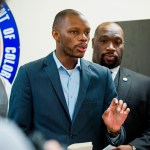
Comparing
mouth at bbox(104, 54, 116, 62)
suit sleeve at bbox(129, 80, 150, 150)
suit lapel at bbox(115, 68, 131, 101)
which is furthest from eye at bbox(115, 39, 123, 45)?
suit sleeve at bbox(129, 80, 150, 150)

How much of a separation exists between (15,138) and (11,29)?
2.44 m

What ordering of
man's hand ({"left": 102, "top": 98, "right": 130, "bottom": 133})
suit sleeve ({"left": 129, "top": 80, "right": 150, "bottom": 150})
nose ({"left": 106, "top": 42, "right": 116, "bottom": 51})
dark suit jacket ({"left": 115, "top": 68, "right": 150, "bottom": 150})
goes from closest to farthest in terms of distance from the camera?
man's hand ({"left": 102, "top": 98, "right": 130, "bottom": 133}), suit sleeve ({"left": 129, "top": 80, "right": 150, "bottom": 150}), dark suit jacket ({"left": 115, "top": 68, "right": 150, "bottom": 150}), nose ({"left": 106, "top": 42, "right": 116, "bottom": 51})

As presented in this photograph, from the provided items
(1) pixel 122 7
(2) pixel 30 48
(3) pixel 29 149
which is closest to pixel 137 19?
(1) pixel 122 7

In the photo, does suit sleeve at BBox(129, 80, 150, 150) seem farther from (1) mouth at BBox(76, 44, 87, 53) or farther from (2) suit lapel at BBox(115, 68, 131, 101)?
(1) mouth at BBox(76, 44, 87, 53)

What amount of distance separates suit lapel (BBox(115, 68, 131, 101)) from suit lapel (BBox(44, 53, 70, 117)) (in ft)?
1.89

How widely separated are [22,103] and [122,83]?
79cm

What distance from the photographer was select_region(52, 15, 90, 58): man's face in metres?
1.53

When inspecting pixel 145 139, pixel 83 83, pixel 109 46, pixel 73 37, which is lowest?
pixel 145 139

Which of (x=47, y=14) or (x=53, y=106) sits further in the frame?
(x=47, y=14)

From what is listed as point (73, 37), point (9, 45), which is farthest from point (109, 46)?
point (9, 45)

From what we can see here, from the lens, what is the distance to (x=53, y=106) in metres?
1.43

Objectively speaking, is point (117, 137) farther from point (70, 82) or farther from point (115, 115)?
point (70, 82)

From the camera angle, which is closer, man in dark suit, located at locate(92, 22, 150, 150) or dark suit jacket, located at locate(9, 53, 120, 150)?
dark suit jacket, located at locate(9, 53, 120, 150)

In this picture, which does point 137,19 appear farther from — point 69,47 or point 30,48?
point 69,47
